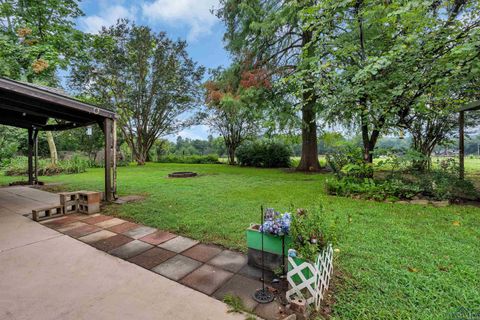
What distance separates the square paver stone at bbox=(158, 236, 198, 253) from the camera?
2704 mm

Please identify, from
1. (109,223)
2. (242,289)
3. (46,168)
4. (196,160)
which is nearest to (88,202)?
(109,223)

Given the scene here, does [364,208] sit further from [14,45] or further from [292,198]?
[14,45]

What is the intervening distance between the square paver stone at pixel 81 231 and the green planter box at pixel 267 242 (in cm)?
251

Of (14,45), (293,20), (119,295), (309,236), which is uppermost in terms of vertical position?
(293,20)

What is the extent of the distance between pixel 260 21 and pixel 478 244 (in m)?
9.15

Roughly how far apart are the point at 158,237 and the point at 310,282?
2144 mm

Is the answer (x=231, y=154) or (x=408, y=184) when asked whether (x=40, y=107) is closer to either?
(x=408, y=184)

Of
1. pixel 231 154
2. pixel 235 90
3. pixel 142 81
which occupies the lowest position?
pixel 231 154

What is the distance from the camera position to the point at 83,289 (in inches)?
76.0

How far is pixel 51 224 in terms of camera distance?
3641 millimetres

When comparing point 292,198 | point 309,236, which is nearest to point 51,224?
point 309,236

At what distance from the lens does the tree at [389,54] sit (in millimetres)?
3992

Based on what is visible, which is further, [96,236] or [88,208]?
[88,208]

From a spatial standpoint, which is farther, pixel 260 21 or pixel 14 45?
pixel 260 21
